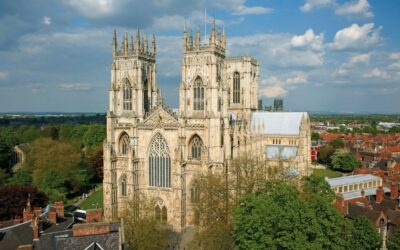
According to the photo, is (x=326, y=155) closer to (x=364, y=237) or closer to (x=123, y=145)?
(x=123, y=145)

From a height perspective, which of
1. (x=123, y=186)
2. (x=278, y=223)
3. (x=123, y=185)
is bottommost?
(x=123, y=186)

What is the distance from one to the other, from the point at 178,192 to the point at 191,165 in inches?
130

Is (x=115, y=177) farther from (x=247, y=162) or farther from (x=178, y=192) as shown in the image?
(x=247, y=162)

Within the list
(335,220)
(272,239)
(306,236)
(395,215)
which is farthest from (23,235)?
(395,215)

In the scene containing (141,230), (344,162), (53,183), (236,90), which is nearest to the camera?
(141,230)

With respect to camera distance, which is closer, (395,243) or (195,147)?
(395,243)

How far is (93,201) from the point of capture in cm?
5450

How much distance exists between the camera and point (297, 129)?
5272cm

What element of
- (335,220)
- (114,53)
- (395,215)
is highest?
(114,53)

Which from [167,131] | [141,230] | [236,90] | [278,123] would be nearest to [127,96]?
[167,131]

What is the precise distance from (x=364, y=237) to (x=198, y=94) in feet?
73.3

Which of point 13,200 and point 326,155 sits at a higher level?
point 13,200

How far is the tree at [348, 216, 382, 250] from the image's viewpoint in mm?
26156

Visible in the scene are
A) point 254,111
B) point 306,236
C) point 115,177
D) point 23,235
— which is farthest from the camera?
point 254,111
